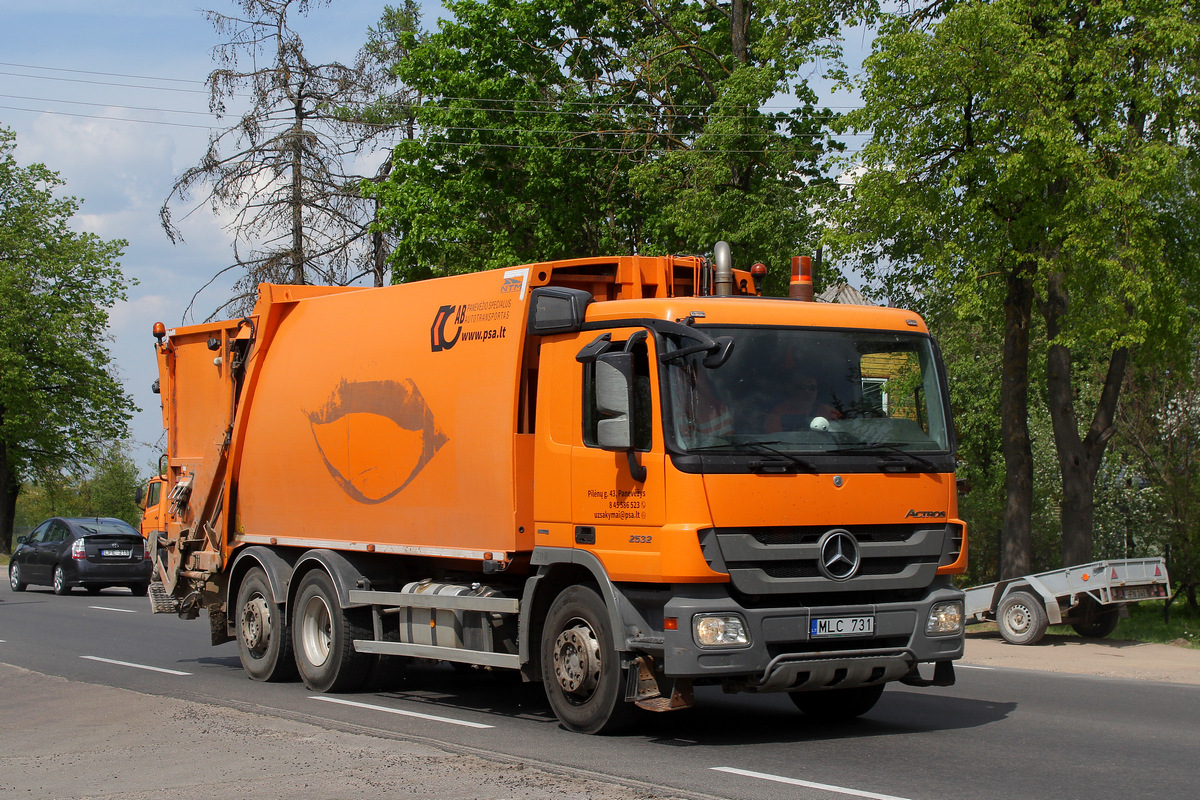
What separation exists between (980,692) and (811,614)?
4076mm

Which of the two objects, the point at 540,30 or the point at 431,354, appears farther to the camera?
the point at 540,30

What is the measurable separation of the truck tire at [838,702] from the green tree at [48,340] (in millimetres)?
39498

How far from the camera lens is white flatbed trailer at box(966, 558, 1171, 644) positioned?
14977 mm

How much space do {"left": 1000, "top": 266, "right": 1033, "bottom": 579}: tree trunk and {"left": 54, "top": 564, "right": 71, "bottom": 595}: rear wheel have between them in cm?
1855

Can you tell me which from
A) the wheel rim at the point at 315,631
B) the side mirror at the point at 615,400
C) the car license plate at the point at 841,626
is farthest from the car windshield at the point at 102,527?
the car license plate at the point at 841,626

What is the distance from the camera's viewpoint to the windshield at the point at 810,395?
7848mm

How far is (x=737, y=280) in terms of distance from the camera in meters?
10.0

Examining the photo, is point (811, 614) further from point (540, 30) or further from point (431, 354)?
point (540, 30)

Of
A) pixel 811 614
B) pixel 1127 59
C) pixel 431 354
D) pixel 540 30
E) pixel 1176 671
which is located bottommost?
pixel 1176 671

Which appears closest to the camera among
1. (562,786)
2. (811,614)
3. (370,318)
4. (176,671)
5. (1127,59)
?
(562,786)

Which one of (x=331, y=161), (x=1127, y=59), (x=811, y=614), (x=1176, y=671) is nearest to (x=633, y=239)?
(x=331, y=161)

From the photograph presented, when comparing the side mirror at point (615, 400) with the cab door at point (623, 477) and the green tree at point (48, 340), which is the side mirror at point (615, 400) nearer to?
the cab door at point (623, 477)

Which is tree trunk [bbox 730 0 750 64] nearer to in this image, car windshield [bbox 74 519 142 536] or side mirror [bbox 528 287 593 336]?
car windshield [bbox 74 519 142 536]

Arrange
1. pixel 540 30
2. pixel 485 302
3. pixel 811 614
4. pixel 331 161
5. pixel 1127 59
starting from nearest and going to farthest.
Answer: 1. pixel 811 614
2. pixel 485 302
3. pixel 1127 59
4. pixel 540 30
5. pixel 331 161
